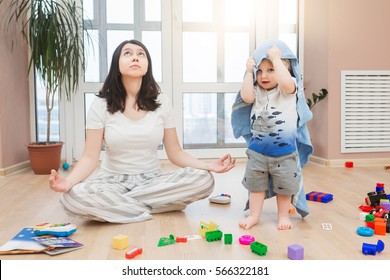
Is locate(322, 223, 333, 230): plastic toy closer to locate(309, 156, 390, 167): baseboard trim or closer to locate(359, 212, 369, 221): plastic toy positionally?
locate(359, 212, 369, 221): plastic toy

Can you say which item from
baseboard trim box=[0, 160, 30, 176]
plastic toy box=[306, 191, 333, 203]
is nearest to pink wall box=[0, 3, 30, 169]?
baseboard trim box=[0, 160, 30, 176]

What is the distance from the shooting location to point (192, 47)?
157 inches

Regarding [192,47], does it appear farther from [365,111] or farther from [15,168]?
[15,168]

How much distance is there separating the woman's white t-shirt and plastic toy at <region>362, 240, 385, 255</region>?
103 centimetres

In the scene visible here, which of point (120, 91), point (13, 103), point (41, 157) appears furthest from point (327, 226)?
point (13, 103)

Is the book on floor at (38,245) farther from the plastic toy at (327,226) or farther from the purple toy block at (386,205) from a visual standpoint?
the purple toy block at (386,205)

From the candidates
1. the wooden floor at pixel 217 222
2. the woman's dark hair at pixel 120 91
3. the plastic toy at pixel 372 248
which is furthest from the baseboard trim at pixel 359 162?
the plastic toy at pixel 372 248

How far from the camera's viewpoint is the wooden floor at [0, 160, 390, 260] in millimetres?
1474

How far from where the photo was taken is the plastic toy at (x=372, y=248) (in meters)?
1.45

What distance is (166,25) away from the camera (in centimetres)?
389
